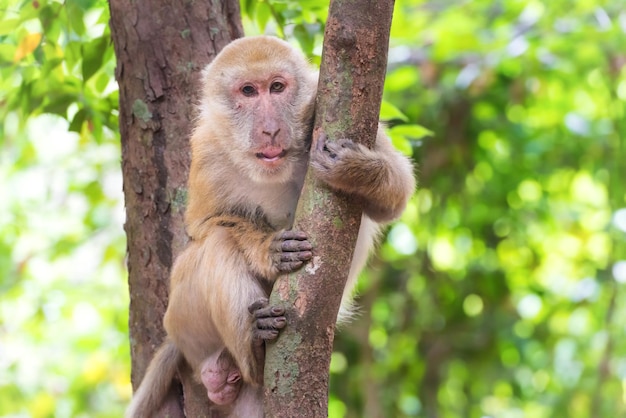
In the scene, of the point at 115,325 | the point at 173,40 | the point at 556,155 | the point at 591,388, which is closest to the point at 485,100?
the point at 556,155

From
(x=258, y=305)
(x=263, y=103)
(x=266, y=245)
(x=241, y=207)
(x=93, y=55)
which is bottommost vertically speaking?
(x=258, y=305)

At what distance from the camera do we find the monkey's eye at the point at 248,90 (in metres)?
3.83

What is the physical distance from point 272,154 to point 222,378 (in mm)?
1048

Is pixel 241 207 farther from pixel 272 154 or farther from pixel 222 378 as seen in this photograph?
pixel 222 378

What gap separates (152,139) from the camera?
14.4 ft

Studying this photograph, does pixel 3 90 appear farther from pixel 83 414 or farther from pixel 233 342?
pixel 83 414

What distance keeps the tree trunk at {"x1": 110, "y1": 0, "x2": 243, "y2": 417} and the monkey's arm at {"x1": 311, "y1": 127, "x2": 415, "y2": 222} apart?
1.29 meters

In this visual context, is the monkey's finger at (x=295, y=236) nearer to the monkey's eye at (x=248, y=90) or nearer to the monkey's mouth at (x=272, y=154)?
the monkey's mouth at (x=272, y=154)

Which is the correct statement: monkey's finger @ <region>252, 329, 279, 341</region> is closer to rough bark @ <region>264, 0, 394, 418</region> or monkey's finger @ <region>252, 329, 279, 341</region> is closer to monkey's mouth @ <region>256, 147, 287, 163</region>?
rough bark @ <region>264, 0, 394, 418</region>

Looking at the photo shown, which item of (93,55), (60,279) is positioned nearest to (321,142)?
(93,55)

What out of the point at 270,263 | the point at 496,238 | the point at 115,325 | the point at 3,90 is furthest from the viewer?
the point at 115,325

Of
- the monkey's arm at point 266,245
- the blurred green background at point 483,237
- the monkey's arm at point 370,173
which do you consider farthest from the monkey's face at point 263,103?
the blurred green background at point 483,237

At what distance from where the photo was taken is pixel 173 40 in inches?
176

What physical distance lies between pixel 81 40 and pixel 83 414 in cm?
530
